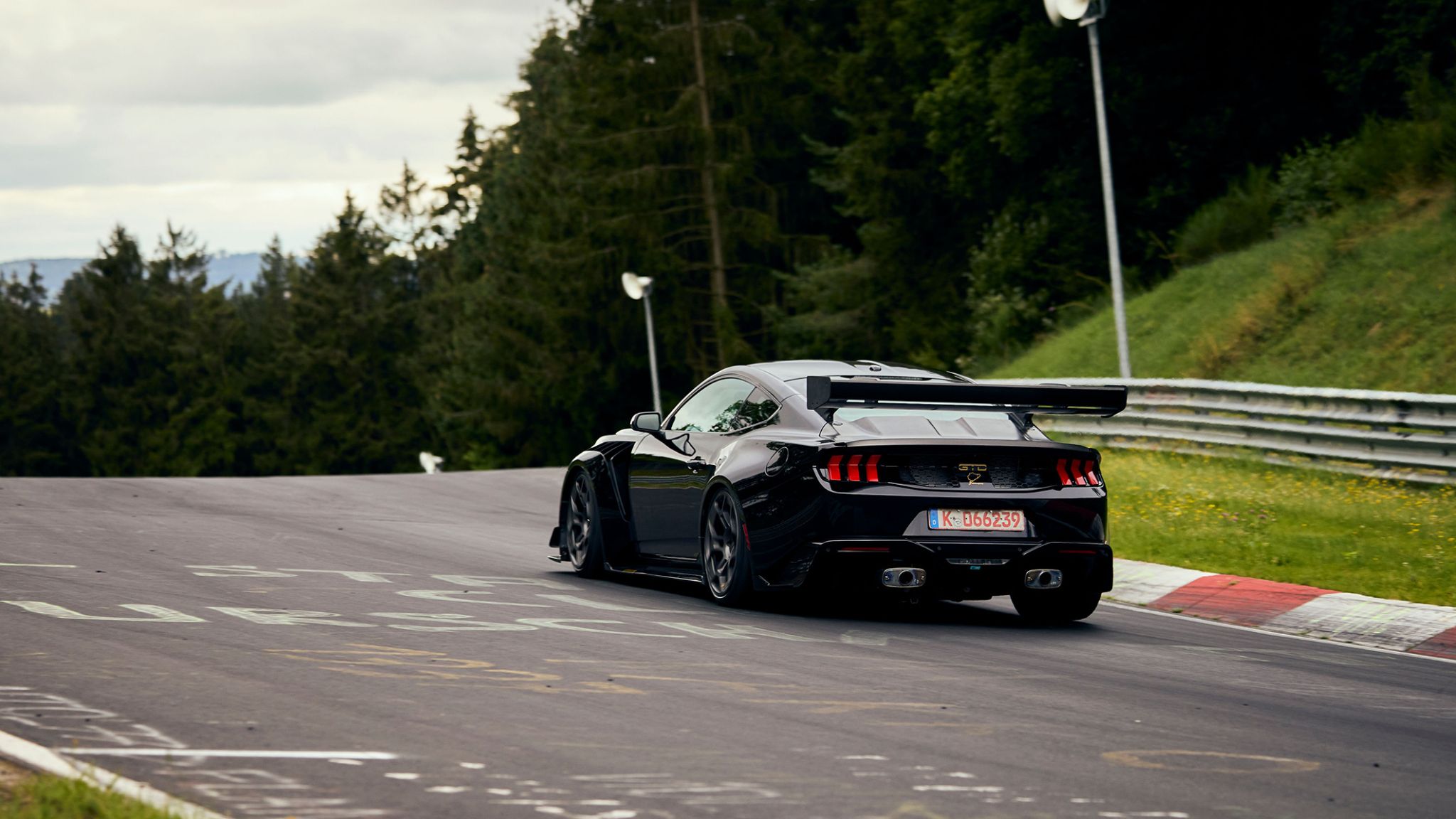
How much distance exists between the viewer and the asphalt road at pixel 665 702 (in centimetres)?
534

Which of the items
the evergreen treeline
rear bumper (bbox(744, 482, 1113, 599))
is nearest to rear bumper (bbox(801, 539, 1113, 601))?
rear bumper (bbox(744, 482, 1113, 599))

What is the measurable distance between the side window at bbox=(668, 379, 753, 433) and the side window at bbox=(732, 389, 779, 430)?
50 millimetres

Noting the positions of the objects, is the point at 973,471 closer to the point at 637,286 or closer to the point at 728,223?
the point at 637,286

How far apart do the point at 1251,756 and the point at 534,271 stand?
6302 cm

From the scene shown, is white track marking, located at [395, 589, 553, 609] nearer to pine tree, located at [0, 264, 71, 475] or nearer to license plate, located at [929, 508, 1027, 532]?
license plate, located at [929, 508, 1027, 532]

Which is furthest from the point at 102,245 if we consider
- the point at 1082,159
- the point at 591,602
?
the point at 591,602

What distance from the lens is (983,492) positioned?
9.52 meters

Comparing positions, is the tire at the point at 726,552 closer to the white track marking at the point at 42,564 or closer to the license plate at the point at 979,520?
the license plate at the point at 979,520

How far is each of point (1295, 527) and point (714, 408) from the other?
5.54 meters

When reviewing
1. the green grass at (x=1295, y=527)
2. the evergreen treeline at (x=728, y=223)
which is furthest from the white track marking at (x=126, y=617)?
the evergreen treeline at (x=728, y=223)

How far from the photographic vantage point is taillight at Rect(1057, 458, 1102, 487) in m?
9.82

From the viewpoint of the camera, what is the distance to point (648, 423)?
11.2 meters

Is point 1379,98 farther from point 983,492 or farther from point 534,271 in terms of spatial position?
point 534,271

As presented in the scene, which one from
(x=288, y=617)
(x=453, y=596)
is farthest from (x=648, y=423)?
(x=288, y=617)
